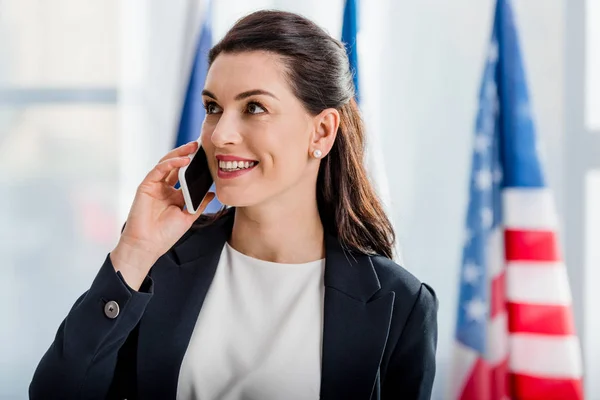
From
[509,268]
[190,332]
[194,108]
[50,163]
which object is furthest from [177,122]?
[509,268]

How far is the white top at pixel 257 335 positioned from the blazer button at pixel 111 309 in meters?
0.19

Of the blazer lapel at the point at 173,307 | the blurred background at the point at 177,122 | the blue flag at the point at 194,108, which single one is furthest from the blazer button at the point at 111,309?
the blurred background at the point at 177,122

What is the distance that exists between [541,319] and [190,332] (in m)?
1.19

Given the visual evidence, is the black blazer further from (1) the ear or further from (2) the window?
(2) the window

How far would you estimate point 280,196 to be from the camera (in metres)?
1.52

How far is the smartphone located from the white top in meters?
0.17

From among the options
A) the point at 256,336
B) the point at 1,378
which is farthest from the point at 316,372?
the point at 1,378

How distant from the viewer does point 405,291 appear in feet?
5.12

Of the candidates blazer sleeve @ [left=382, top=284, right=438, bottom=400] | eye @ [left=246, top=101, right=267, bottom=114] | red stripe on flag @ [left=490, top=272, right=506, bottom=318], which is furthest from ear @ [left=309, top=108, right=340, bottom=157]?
red stripe on flag @ [left=490, top=272, right=506, bottom=318]

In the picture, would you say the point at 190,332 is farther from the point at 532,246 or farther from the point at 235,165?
the point at 532,246

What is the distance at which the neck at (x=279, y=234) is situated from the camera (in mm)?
1554

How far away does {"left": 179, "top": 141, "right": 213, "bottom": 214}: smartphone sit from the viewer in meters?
1.44

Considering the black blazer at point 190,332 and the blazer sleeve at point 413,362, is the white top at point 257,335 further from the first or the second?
the blazer sleeve at point 413,362

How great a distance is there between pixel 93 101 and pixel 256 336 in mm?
1579
